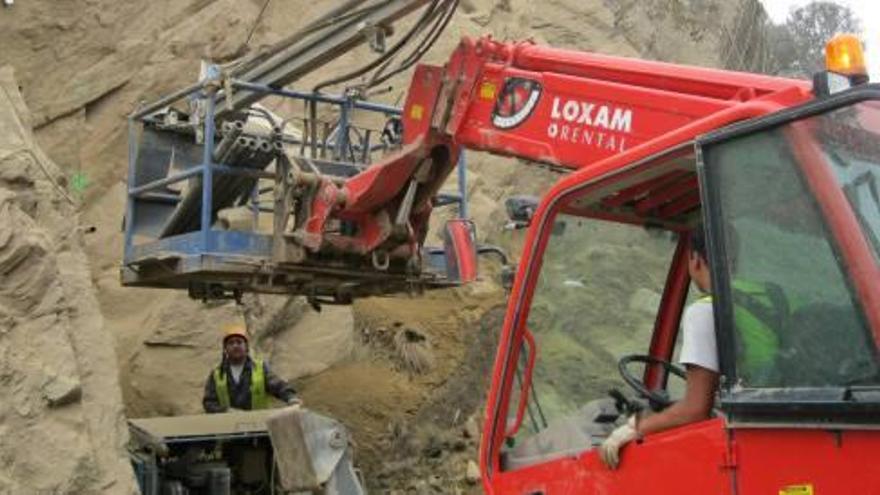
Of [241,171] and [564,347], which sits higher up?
[241,171]

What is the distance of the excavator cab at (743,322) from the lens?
2.97m

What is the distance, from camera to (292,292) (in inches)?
314

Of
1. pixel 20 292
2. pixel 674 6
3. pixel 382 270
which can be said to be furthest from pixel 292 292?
pixel 674 6

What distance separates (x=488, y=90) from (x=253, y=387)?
495 cm

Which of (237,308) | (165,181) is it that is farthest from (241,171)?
(237,308)

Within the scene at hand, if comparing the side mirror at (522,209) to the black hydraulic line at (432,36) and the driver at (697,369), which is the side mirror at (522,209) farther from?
the black hydraulic line at (432,36)

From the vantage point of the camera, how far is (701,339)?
3.45 metres

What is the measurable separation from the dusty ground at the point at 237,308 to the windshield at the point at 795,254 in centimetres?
693

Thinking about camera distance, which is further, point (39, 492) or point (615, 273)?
point (39, 492)

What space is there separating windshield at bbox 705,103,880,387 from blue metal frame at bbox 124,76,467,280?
4.02 m

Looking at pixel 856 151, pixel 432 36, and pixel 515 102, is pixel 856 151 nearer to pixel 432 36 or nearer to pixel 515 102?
pixel 515 102

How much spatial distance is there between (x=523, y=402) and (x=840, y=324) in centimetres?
162

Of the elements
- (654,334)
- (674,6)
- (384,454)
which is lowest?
(384,454)

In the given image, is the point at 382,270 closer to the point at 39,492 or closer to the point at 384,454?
the point at 39,492
